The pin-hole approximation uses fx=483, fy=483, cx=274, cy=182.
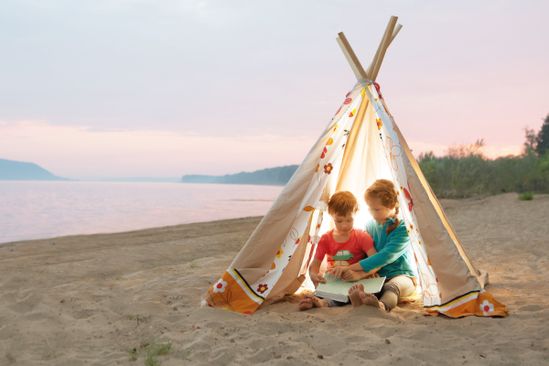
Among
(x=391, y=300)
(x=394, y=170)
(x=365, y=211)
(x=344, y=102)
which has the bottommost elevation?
(x=391, y=300)

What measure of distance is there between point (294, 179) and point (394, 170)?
0.87m

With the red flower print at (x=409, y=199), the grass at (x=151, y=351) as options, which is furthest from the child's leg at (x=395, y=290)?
the grass at (x=151, y=351)

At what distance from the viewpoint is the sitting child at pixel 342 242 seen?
401cm

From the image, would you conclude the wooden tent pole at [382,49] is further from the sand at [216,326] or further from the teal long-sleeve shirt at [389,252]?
the sand at [216,326]

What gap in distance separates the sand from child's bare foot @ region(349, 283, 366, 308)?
8 centimetres

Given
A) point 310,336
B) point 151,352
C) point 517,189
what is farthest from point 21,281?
point 517,189

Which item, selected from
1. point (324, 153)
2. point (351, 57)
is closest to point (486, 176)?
point (351, 57)

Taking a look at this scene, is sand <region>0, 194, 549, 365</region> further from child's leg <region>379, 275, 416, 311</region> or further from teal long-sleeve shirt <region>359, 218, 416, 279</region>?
teal long-sleeve shirt <region>359, 218, 416, 279</region>

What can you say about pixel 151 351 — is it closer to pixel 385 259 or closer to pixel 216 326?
pixel 216 326

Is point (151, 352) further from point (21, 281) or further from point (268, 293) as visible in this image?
point (21, 281)

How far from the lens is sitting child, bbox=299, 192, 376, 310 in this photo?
13.2 ft

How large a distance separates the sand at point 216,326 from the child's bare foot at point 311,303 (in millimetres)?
80

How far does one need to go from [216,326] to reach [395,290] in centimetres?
146

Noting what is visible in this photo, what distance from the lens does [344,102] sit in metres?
4.58
